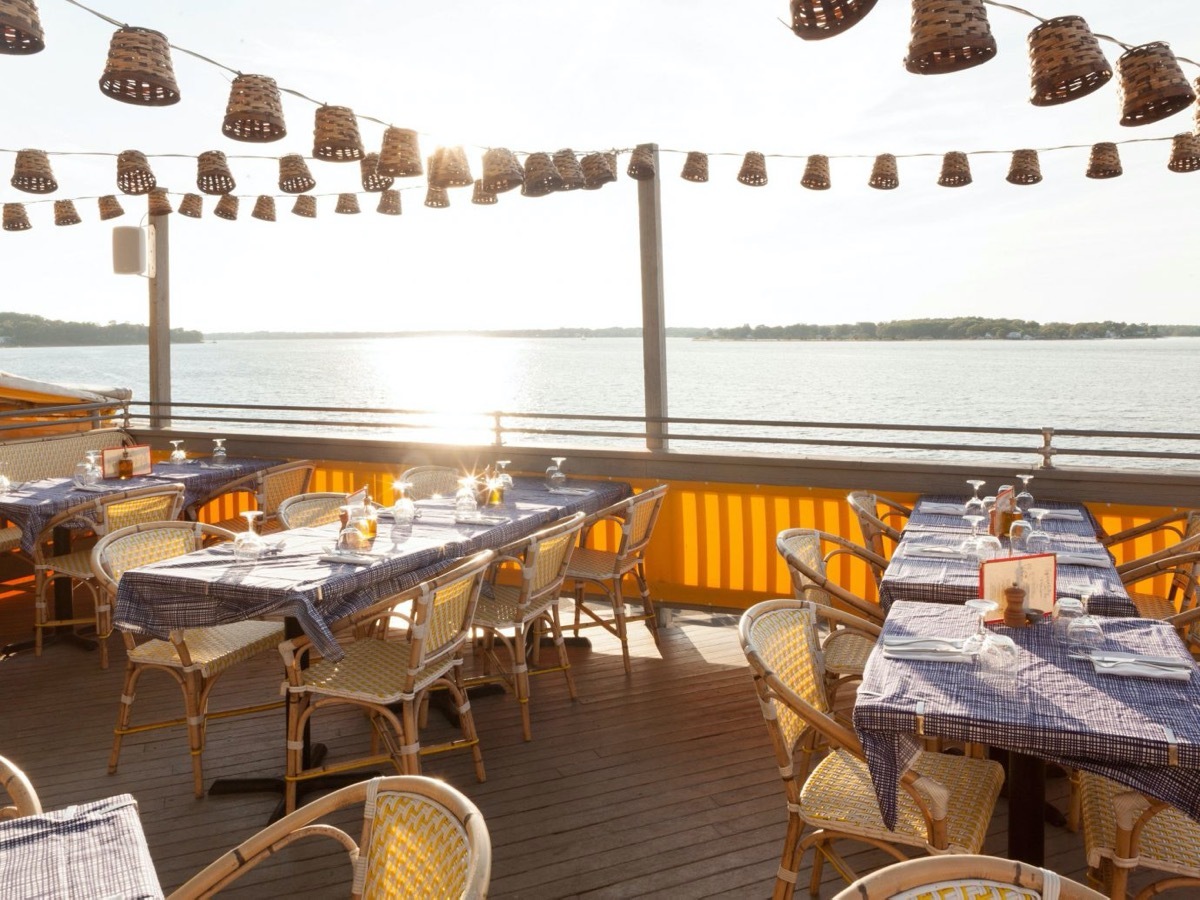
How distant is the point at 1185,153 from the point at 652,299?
3.38 meters

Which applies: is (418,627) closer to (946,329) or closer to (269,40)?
(269,40)

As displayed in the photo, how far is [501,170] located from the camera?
5117 millimetres

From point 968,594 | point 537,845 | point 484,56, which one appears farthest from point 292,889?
point 484,56

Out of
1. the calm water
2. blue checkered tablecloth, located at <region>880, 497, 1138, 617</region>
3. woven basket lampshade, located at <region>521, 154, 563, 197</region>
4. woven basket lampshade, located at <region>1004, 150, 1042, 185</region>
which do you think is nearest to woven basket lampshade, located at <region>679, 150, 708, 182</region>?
woven basket lampshade, located at <region>521, 154, 563, 197</region>

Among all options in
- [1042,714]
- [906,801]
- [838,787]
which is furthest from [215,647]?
[1042,714]

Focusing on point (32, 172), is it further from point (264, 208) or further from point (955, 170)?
point (955, 170)

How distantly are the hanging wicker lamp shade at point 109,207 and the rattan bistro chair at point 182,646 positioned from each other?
182 inches

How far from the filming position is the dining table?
2.05m

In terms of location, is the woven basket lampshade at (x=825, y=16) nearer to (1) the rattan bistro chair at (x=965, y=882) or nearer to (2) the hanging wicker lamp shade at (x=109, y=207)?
(1) the rattan bistro chair at (x=965, y=882)

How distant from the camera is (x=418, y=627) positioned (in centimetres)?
323

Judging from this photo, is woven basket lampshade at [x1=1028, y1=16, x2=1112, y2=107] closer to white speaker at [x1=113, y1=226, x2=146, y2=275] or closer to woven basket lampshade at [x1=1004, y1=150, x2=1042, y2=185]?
woven basket lampshade at [x1=1004, y1=150, x2=1042, y2=185]

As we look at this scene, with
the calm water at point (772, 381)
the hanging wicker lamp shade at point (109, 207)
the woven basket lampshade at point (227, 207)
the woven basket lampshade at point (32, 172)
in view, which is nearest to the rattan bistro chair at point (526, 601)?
the woven basket lampshade at point (32, 172)

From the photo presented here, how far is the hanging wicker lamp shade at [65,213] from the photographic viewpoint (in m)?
7.97

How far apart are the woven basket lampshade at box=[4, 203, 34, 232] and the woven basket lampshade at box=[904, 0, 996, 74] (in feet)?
25.7
